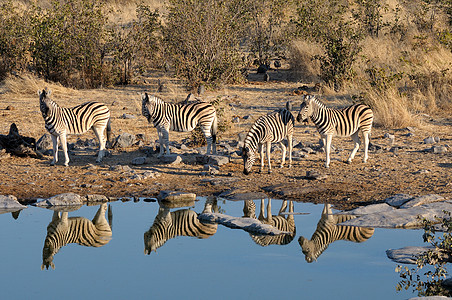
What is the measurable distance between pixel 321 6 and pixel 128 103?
383 inches

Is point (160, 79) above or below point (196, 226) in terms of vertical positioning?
above

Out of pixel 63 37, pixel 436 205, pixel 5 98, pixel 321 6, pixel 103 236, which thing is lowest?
pixel 103 236

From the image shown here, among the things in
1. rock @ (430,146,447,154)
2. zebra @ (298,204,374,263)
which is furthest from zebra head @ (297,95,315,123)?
rock @ (430,146,447,154)

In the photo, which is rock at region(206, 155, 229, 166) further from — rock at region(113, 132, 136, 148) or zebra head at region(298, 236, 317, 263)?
zebra head at region(298, 236, 317, 263)

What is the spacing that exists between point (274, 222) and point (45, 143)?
6130 millimetres

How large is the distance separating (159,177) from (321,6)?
14749 mm

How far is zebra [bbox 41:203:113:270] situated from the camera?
9055 mm

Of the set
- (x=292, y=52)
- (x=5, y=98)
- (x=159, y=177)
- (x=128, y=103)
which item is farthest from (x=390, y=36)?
(x=159, y=177)

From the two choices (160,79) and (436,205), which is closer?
(436,205)

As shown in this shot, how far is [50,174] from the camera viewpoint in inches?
479

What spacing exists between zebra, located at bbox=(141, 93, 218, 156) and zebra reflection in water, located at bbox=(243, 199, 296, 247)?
298 centimetres

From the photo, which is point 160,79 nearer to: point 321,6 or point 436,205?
point 321,6

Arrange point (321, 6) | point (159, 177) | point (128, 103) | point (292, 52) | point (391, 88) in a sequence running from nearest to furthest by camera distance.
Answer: point (159, 177) < point (391, 88) < point (128, 103) < point (292, 52) < point (321, 6)

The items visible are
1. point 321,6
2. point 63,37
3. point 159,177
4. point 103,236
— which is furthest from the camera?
point 321,6
